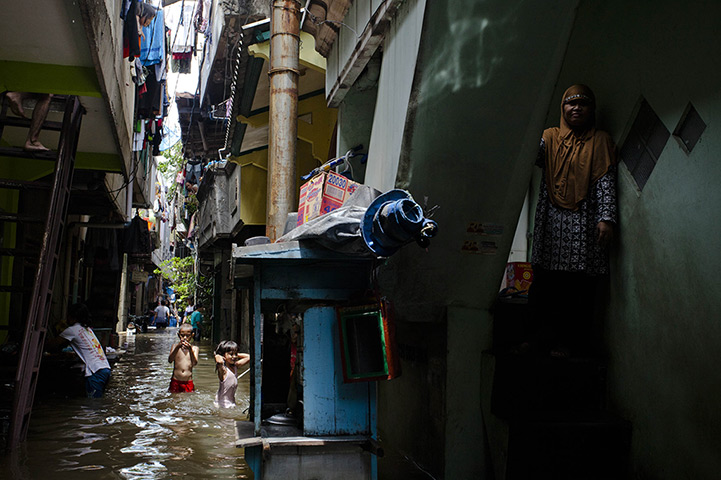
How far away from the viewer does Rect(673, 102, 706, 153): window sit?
4.34 metres

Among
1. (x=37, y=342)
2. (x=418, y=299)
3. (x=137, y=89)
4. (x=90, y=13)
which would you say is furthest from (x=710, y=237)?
(x=137, y=89)

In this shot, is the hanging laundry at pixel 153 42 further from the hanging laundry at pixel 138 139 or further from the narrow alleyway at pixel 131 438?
the narrow alleyway at pixel 131 438

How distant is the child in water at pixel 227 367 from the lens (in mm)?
8758

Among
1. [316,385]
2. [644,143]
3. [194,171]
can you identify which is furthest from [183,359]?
[194,171]

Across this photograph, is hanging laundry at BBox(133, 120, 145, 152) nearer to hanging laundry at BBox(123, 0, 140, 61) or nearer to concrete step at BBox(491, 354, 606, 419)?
hanging laundry at BBox(123, 0, 140, 61)

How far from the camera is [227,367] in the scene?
8812 mm

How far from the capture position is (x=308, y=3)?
766 centimetres

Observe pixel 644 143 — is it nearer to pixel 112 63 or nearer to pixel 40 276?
pixel 40 276

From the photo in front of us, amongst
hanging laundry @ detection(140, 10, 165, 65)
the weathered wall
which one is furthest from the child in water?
hanging laundry @ detection(140, 10, 165, 65)

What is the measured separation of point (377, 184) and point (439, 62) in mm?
1726

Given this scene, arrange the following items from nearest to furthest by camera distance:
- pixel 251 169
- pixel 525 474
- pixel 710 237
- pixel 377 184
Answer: pixel 710 237 < pixel 525 474 < pixel 377 184 < pixel 251 169

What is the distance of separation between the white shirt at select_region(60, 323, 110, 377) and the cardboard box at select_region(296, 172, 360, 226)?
16.8 ft

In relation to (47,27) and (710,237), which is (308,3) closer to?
(47,27)

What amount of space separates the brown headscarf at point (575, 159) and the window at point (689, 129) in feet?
2.33
